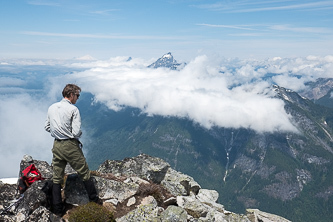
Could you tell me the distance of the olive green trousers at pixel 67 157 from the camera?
11.1 metres

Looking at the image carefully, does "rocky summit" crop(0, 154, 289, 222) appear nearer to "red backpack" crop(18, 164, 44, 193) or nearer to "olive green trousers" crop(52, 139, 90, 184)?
"red backpack" crop(18, 164, 44, 193)

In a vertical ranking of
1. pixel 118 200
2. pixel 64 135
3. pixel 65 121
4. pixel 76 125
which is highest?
pixel 65 121

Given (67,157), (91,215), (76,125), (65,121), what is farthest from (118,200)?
(65,121)

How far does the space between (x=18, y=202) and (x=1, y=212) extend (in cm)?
79

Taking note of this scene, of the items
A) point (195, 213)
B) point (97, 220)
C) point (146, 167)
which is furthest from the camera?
point (146, 167)

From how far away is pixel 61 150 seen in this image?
438 inches

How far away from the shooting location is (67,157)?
1122cm

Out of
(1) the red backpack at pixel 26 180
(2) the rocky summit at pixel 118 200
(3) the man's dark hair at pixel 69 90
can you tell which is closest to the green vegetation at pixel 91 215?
(2) the rocky summit at pixel 118 200

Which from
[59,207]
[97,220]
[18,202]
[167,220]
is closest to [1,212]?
[18,202]

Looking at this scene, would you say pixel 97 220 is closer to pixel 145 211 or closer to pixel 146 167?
pixel 145 211

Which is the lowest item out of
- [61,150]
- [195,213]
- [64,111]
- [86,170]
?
[195,213]

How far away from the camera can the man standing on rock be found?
10.9m

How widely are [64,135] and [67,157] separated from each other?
1.09m

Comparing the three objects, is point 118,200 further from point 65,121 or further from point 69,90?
point 69,90
